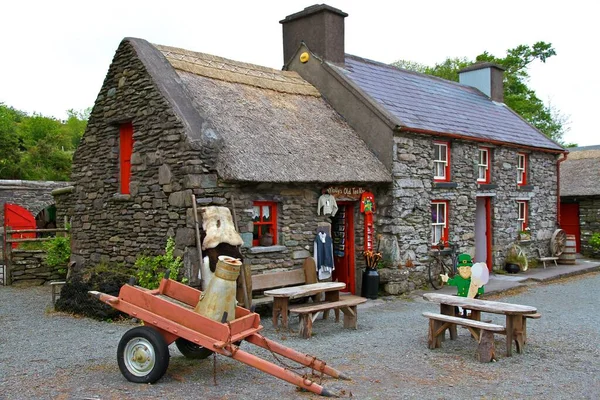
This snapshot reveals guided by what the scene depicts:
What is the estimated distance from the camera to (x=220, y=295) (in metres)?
6.45

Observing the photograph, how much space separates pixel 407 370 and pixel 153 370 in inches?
121

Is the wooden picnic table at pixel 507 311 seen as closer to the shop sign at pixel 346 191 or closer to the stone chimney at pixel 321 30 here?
the shop sign at pixel 346 191

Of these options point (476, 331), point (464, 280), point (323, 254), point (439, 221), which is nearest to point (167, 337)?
point (476, 331)

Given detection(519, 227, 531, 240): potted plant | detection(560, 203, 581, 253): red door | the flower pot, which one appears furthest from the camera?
detection(560, 203, 581, 253): red door

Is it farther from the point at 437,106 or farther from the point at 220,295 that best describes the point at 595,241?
the point at 220,295

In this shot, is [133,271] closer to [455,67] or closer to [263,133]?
[263,133]

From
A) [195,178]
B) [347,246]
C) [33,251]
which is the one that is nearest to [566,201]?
[347,246]

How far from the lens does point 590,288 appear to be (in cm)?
1441

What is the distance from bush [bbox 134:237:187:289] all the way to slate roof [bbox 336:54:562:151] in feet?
18.8

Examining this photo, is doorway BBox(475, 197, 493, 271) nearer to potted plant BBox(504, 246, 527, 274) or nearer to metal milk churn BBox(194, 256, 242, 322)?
potted plant BBox(504, 246, 527, 274)

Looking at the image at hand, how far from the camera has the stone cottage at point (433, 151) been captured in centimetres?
1328

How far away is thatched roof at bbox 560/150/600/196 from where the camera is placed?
21.1 metres

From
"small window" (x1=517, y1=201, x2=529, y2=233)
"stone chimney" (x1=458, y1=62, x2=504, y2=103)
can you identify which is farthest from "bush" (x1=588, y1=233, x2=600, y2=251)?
"stone chimney" (x1=458, y1=62, x2=504, y2=103)

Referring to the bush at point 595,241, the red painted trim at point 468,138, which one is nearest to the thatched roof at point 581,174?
the bush at point 595,241
